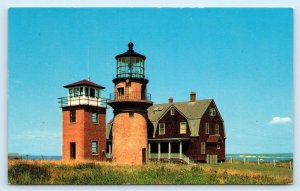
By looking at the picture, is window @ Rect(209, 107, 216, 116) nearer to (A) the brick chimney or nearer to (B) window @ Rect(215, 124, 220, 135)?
(B) window @ Rect(215, 124, 220, 135)

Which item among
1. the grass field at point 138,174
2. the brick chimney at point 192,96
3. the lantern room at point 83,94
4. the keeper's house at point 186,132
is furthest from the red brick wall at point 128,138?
the brick chimney at point 192,96

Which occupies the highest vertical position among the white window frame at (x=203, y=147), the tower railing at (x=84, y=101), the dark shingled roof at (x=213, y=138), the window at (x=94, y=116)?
the tower railing at (x=84, y=101)

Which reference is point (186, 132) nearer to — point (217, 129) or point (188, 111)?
point (188, 111)

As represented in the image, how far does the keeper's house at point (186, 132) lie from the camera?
19203 mm

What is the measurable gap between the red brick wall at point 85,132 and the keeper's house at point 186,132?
0.32 metres

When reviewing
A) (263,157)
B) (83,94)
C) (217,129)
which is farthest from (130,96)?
(263,157)

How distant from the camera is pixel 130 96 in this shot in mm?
19266

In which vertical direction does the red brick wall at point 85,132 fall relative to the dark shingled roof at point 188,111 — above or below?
below

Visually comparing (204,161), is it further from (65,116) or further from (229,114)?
(65,116)

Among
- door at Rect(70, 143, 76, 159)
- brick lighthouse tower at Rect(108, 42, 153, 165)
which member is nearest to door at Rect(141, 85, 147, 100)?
brick lighthouse tower at Rect(108, 42, 153, 165)

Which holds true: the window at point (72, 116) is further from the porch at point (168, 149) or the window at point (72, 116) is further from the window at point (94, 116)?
the porch at point (168, 149)

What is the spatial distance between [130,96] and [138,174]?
10.3ft
